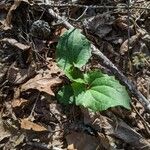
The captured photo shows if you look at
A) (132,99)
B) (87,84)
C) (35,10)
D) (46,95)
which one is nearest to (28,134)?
(46,95)

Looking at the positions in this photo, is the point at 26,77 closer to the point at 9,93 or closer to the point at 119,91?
the point at 9,93

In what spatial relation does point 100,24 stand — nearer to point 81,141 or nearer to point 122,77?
point 122,77

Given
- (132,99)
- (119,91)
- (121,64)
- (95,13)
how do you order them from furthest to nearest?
(95,13)
(121,64)
(132,99)
(119,91)

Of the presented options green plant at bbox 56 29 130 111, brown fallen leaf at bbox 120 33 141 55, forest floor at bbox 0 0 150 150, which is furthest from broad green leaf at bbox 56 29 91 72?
brown fallen leaf at bbox 120 33 141 55

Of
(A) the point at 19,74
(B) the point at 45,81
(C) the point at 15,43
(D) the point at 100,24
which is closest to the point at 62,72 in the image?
(B) the point at 45,81

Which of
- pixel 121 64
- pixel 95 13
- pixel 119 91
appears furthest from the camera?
pixel 95 13

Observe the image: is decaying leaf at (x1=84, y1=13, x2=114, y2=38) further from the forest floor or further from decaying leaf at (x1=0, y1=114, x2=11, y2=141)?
decaying leaf at (x1=0, y1=114, x2=11, y2=141)

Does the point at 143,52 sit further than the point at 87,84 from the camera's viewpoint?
Yes
